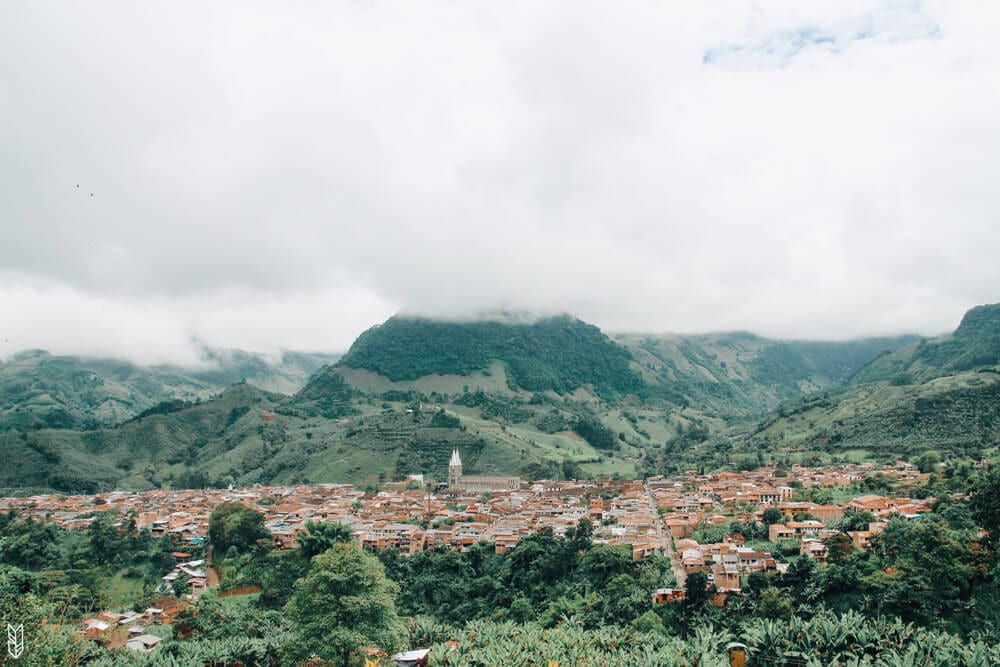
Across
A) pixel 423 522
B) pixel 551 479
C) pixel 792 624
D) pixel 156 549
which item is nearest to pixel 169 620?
pixel 156 549

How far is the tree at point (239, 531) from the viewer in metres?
45.7

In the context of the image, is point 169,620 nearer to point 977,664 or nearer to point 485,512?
point 485,512

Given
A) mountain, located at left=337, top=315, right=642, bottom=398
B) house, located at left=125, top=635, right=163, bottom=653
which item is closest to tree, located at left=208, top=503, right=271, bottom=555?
house, located at left=125, top=635, right=163, bottom=653

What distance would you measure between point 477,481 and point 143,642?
52.7m

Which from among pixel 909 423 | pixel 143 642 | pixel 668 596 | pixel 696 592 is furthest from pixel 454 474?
pixel 696 592

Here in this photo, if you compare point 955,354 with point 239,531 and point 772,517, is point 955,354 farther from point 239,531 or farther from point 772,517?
point 239,531

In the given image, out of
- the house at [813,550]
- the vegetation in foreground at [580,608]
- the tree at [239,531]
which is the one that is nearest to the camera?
the vegetation in foreground at [580,608]

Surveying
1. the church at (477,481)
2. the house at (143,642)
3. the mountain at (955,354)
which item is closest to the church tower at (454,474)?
the church at (477,481)

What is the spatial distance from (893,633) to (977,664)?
4516mm

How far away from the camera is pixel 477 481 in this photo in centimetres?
8069

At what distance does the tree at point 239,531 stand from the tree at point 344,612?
2363 cm

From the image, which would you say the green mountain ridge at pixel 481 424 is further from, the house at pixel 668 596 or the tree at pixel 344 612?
the tree at pixel 344 612

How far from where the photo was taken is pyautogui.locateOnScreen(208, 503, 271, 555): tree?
4569 cm

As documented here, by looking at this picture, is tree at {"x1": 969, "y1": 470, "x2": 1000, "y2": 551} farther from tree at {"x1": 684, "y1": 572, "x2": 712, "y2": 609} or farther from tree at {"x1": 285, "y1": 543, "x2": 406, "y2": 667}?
tree at {"x1": 285, "y1": 543, "x2": 406, "y2": 667}
